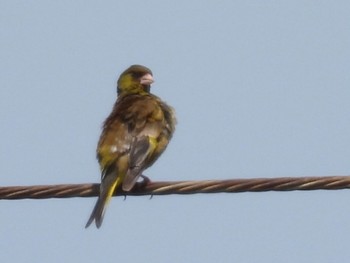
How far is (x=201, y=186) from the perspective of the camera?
25.8 ft

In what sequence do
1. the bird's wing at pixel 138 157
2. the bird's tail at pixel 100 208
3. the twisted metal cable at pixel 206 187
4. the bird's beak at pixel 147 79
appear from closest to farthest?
the twisted metal cable at pixel 206 187 < the bird's tail at pixel 100 208 < the bird's wing at pixel 138 157 < the bird's beak at pixel 147 79

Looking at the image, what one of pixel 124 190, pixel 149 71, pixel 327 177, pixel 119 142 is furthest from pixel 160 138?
pixel 327 177

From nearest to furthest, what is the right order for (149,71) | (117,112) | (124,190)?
(124,190)
(117,112)
(149,71)

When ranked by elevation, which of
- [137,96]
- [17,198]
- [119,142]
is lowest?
[17,198]

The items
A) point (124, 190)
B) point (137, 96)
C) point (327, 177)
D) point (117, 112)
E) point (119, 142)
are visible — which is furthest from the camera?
point (137, 96)

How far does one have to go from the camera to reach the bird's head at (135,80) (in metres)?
12.3

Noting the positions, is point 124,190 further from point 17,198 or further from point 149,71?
point 149,71

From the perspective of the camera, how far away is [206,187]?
309 inches

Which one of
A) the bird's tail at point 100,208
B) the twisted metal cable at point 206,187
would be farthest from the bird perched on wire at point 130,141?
the twisted metal cable at point 206,187

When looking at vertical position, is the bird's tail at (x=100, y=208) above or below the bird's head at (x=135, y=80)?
below

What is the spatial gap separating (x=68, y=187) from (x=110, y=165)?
179cm

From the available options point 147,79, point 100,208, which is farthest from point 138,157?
point 147,79

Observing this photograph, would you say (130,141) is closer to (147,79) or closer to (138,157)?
(138,157)

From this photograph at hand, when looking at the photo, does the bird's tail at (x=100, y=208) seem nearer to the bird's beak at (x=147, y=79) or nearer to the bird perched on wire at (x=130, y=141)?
the bird perched on wire at (x=130, y=141)
